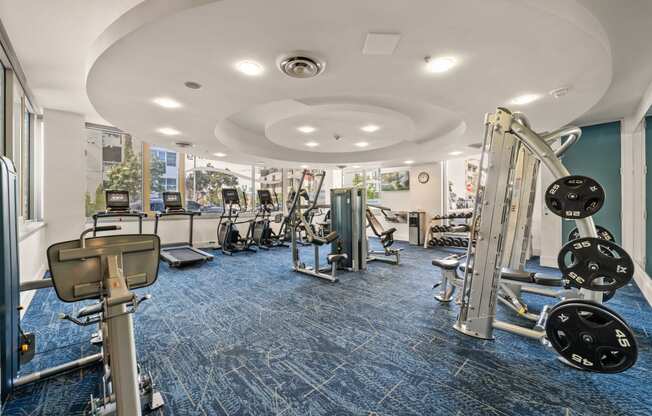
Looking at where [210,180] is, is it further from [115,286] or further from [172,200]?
[115,286]

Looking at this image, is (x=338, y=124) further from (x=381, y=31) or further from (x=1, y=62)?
(x=1, y=62)

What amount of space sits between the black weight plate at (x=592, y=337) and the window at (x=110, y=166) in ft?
26.5

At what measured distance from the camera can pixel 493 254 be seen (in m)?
2.46

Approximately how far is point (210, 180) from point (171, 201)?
1973 mm

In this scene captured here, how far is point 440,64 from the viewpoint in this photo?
252 cm

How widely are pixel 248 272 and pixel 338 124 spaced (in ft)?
10.5

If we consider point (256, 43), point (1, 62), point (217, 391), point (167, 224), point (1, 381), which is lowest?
point (217, 391)

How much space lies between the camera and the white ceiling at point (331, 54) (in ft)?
6.14

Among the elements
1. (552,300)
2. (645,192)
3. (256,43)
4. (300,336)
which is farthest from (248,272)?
(645,192)

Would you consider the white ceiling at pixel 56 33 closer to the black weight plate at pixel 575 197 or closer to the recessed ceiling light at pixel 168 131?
the recessed ceiling light at pixel 168 131

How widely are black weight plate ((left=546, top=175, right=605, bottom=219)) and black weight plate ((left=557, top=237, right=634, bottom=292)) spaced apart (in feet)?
0.65

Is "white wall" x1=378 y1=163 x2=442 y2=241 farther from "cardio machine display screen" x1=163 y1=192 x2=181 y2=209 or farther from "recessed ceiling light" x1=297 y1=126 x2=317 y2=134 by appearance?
"cardio machine display screen" x1=163 y1=192 x2=181 y2=209

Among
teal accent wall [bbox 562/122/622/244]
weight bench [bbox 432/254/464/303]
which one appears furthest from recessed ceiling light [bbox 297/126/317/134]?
teal accent wall [bbox 562/122/622/244]

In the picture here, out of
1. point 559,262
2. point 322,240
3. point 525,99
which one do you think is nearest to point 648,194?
point 525,99
